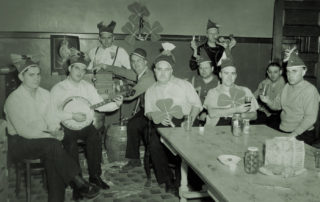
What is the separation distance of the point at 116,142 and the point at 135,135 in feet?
1.08

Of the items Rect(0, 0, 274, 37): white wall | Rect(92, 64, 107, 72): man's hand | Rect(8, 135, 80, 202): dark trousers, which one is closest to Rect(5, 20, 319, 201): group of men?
Rect(8, 135, 80, 202): dark trousers

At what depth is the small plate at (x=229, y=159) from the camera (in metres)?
2.18

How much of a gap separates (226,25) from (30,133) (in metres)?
4.13

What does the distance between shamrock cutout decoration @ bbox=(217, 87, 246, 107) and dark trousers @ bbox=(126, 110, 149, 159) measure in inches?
45.8

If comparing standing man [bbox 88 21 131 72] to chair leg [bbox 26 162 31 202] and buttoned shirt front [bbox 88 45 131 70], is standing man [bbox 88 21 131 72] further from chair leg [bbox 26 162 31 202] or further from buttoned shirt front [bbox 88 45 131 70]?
chair leg [bbox 26 162 31 202]

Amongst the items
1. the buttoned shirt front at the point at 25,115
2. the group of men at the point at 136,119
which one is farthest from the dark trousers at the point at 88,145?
the buttoned shirt front at the point at 25,115

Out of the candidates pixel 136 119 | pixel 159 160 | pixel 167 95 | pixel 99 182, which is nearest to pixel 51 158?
pixel 99 182

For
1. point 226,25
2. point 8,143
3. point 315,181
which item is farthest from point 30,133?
point 226,25

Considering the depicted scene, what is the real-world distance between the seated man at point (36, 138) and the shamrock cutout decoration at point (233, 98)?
1672 mm

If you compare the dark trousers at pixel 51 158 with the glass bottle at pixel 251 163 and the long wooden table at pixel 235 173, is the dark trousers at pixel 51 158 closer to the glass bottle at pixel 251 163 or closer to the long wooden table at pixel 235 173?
the long wooden table at pixel 235 173

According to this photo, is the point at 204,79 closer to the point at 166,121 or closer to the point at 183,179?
the point at 166,121

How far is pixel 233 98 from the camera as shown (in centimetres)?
380

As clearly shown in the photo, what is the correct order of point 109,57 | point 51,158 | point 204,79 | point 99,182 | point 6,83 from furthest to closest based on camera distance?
1. point 109,57
2. point 204,79
3. point 6,83
4. point 99,182
5. point 51,158

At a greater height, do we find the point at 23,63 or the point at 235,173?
the point at 23,63
